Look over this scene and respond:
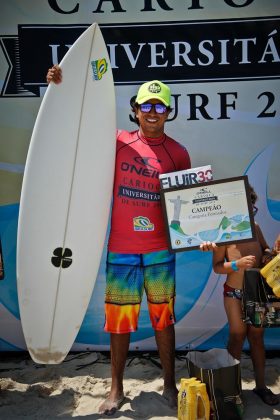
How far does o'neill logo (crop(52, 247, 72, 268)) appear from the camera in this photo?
10.6 feet

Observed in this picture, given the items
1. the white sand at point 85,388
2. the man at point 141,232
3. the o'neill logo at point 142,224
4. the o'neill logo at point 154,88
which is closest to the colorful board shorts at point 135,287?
the man at point 141,232

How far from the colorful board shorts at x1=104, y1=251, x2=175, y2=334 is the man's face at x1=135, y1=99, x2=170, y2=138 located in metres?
0.66

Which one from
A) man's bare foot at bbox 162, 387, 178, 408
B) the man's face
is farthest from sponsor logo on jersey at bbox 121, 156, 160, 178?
man's bare foot at bbox 162, 387, 178, 408

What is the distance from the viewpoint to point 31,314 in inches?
129

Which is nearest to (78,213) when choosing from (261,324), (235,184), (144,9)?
(235,184)

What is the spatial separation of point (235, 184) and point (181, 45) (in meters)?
1.20

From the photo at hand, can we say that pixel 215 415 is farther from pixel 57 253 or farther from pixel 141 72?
pixel 141 72

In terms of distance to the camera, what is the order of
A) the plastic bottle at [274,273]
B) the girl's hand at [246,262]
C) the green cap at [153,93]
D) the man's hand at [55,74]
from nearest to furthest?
1. the plastic bottle at [274,273]
2. the girl's hand at [246,262]
3. the green cap at [153,93]
4. the man's hand at [55,74]

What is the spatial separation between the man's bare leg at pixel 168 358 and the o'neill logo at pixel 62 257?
25.5 inches

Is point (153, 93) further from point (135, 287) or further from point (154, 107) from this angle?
point (135, 287)

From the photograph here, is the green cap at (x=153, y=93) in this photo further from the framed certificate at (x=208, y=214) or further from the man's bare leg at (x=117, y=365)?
the man's bare leg at (x=117, y=365)

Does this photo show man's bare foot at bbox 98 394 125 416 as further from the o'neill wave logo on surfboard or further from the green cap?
the o'neill wave logo on surfboard

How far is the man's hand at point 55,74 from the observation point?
3.16m

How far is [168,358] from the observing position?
3211 millimetres
